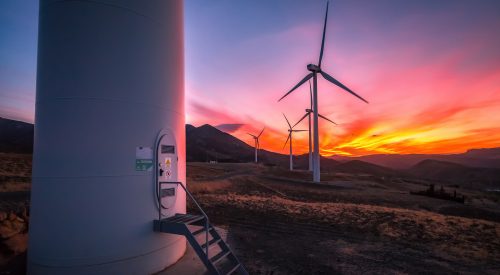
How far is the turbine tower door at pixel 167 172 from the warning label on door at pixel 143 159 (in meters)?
0.24

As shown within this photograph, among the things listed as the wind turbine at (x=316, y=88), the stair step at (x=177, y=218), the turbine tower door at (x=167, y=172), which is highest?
the wind turbine at (x=316, y=88)

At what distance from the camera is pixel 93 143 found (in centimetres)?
823

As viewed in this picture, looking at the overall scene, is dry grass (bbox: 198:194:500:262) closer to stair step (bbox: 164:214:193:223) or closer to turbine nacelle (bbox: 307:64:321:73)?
stair step (bbox: 164:214:193:223)

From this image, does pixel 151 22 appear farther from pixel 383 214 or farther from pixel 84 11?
pixel 383 214

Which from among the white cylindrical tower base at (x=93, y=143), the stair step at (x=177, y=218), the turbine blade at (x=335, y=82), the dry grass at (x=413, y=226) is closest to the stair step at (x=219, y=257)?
the stair step at (x=177, y=218)

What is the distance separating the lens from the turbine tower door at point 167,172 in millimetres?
9312

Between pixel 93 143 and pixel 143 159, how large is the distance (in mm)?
1403

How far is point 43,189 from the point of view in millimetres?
8344

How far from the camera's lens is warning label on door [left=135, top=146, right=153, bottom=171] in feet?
29.0

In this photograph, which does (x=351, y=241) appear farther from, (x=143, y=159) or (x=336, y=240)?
(x=143, y=159)

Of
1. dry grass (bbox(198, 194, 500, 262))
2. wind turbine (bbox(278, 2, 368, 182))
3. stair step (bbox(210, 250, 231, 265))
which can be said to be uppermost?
wind turbine (bbox(278, 2, 368, 182))

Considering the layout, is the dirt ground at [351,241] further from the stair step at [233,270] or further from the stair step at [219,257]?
the stair step at [219,257]

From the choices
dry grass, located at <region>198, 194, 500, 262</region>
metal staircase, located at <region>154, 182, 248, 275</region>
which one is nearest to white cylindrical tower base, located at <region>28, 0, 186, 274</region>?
metal staircase, located at <region>154, 182, 248, 275</region>

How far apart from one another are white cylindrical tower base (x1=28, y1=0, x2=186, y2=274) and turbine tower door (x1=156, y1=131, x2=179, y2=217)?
0.84 ft
